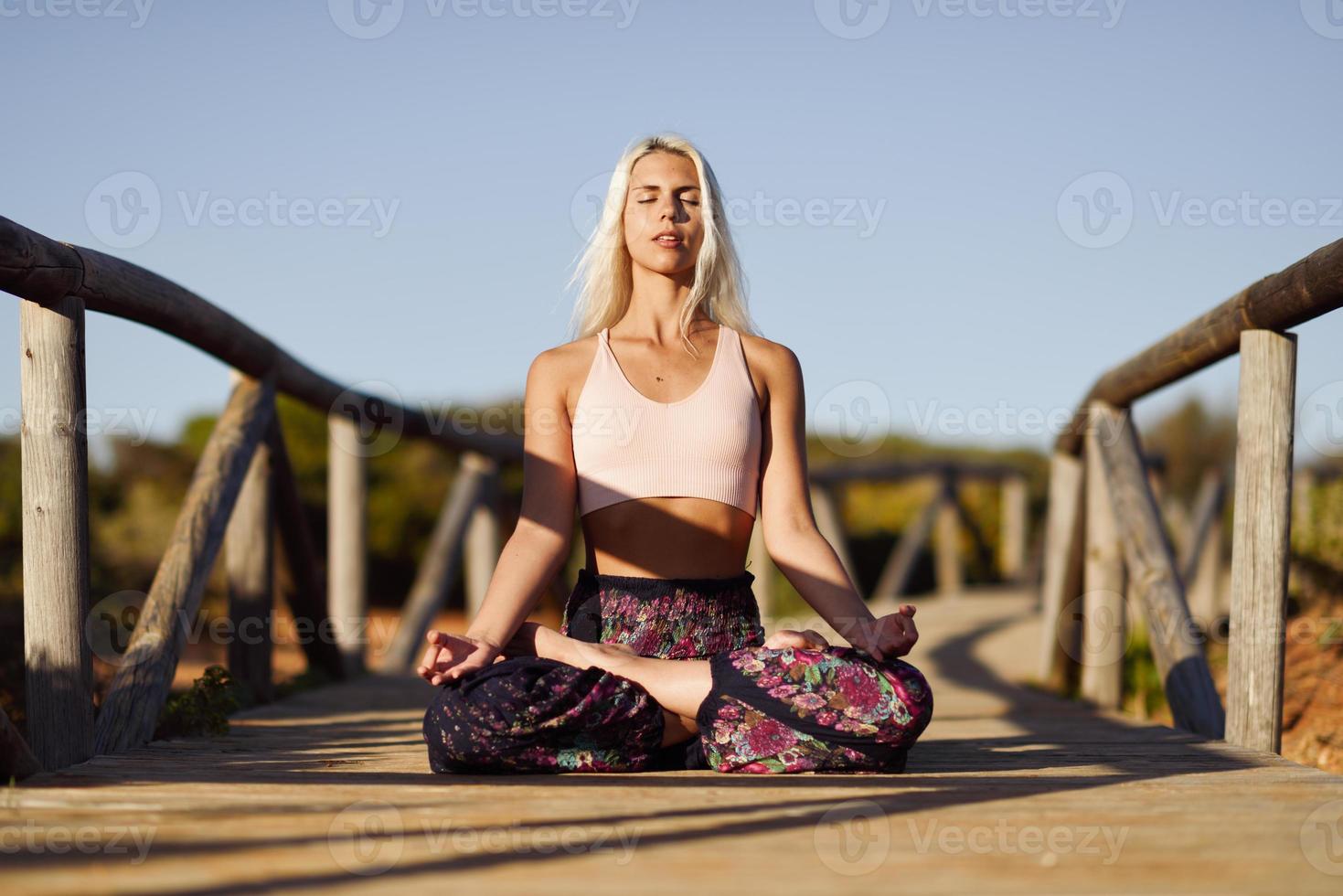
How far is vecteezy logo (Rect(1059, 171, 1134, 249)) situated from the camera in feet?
14.6

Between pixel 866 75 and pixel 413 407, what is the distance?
2441 mm

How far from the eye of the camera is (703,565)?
2596mm

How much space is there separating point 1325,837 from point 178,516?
281 cm

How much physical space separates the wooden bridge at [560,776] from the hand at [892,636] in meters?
0.23

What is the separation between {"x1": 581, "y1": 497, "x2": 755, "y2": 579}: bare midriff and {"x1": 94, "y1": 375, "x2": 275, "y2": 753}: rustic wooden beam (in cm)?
98

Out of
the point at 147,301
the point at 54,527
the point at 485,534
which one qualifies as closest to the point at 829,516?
the point at 485,534

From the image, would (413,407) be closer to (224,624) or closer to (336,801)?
(224,624)

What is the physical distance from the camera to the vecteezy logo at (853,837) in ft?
4.83

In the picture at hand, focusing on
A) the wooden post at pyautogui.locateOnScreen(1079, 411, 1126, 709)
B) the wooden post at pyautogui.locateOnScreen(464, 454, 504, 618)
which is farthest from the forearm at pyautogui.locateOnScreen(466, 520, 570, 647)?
the wooden post at pyautogui.locateOnScreen(464, 454, 504, 618)

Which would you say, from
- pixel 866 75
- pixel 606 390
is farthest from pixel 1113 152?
pixel 606 390

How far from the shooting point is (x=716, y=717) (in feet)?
7.37

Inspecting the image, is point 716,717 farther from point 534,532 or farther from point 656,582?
point 534,532

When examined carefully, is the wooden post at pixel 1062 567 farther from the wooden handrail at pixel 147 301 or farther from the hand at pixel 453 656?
the hand at pixel 453 656

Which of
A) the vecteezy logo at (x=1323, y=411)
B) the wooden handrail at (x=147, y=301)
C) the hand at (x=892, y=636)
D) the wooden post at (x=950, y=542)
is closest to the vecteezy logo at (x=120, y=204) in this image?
the wooden handrail at (x=147, y=301)
